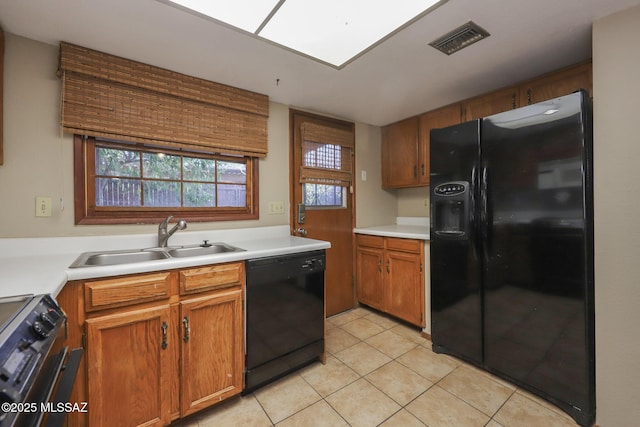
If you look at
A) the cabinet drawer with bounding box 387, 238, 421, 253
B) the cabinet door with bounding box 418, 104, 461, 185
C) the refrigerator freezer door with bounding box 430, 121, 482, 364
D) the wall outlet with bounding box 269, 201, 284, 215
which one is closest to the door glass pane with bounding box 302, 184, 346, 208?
the wall outlet with bounding box 269, 201, 284, 215

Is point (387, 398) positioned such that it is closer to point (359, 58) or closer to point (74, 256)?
point (74, 256)

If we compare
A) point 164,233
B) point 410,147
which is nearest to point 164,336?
point 164,233

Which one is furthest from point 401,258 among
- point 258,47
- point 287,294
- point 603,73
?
point 258,47

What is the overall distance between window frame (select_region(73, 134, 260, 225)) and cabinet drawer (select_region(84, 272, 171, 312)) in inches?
26.2

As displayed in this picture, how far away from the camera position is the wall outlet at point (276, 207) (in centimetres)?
244

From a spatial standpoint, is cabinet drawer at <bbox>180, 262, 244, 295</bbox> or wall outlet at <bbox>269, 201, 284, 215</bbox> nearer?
cabinet drawer at <bbox>180, 262, 244, 295</bbox>

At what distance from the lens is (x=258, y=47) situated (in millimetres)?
1608

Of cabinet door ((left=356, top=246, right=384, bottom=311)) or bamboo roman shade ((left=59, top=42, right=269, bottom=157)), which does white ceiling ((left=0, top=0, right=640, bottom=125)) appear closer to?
bamboo roman shade ((left=59, top=42, right=269, bottom=157))

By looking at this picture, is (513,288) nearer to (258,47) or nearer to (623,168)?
(623,168)

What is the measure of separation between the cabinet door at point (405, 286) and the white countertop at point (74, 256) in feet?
3.03

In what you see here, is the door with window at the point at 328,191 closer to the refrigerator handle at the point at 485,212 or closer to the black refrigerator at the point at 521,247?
the black refrigerator at the point at 521,247

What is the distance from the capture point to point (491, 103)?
2.22m

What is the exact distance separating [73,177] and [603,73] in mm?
3007

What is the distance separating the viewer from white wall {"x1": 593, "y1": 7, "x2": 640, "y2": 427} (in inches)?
50.9
